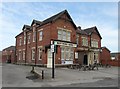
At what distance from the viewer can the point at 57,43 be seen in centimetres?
2848

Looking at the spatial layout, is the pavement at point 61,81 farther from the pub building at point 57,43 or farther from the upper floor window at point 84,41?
the upper floor window at point 84,41

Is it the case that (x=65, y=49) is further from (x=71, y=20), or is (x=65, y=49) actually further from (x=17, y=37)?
(x=17, y=37)

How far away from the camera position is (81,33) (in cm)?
3666

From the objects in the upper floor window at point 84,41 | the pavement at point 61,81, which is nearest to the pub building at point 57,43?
the upper floor window at point 84,41

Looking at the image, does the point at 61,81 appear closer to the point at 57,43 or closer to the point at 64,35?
the point at 57,43

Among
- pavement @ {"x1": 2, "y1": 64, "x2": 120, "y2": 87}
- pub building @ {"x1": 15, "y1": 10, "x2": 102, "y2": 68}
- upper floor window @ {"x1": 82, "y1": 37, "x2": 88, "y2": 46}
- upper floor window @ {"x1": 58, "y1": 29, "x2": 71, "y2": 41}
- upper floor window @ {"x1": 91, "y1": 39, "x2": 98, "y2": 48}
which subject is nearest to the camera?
pavement @ {"x1": 2, "y1": 64, "x2": 120, "y2": 87}

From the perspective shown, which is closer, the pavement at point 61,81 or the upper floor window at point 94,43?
the pavement at point 61,81

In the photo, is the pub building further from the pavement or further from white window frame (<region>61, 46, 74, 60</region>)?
the pavement

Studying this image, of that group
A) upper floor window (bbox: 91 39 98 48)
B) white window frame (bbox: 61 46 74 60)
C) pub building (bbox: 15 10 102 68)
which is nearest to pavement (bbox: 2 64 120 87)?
pub building (bbox: 15 10 102 68)

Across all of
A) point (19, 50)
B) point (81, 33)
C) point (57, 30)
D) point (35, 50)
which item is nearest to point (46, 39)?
point (57, 30)

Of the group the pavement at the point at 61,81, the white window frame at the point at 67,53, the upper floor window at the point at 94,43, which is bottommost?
the pavement at the point at 61,81

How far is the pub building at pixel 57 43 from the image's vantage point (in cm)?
2864

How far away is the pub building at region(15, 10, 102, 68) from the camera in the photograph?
28.6 m

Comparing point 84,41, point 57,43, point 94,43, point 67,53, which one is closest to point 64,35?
point 57,43
